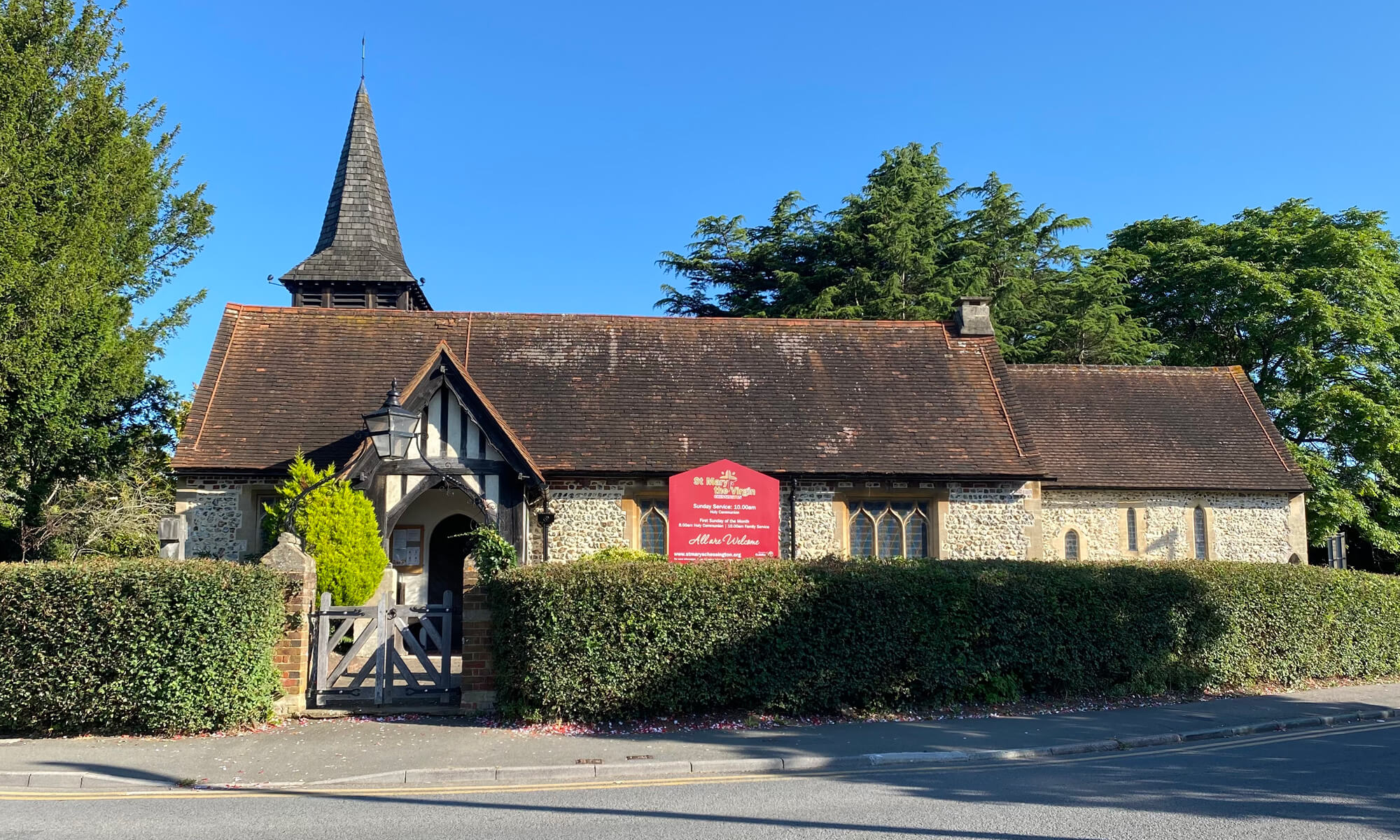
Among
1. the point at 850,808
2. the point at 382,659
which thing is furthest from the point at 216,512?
the point at 850,808

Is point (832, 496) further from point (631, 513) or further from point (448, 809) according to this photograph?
point (448, 809)

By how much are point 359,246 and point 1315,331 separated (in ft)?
84.8

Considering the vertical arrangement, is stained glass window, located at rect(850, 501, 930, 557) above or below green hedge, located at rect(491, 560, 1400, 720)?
above

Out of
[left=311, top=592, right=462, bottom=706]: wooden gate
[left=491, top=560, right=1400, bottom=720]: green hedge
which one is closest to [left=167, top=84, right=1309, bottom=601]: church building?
[left=311, top=592, right=462, bottom=706]: wooden gate

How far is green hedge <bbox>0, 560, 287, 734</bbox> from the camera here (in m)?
10.0

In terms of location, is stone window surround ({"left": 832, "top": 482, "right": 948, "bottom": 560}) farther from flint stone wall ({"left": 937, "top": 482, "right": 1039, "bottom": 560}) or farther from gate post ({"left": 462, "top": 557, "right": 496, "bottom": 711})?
gate post ({"left": 462, "top": 557, "right": 496, "bottom": 711})

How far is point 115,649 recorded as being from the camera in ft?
33.1

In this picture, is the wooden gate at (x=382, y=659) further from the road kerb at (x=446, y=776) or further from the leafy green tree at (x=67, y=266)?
the leafy green tree at (x=67, y=266)

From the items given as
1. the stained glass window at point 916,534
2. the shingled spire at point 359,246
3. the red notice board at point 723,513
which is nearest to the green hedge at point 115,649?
the red notice board at point 723,513

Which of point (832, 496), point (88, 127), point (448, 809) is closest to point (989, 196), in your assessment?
point (832, 496)

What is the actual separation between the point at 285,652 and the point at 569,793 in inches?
179

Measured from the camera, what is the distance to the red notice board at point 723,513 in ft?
51.1

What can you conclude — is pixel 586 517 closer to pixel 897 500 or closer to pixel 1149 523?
pixel 897 500

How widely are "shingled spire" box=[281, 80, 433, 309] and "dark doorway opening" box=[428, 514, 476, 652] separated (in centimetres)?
842
